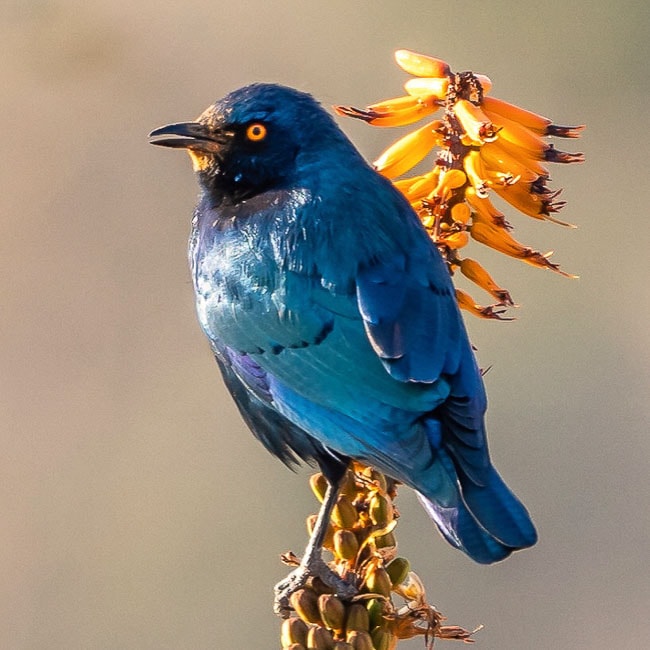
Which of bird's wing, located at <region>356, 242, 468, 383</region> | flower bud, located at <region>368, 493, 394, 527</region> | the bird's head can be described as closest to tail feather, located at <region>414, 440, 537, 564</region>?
flower bud, located at <region>368, 493, 394, 527</region>

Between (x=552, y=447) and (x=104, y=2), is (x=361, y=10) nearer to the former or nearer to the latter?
(x=104, y=2)

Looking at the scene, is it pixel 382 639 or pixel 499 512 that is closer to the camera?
pixel 382 639

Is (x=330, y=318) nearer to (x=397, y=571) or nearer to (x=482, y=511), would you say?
(x=482, y=511)

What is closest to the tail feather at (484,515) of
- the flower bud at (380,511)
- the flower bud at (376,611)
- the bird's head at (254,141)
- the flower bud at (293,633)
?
the flower bud at (380,511)

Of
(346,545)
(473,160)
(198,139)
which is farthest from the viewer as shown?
(198,139)

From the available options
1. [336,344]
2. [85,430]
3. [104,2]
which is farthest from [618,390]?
[104,2]

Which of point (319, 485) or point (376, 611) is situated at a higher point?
point (319, 485)

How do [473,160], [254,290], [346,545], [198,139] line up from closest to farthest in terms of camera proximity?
[346,545], [473,160], [254,290], [198,139]

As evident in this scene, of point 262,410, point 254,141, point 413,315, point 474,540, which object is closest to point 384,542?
point 474,540
